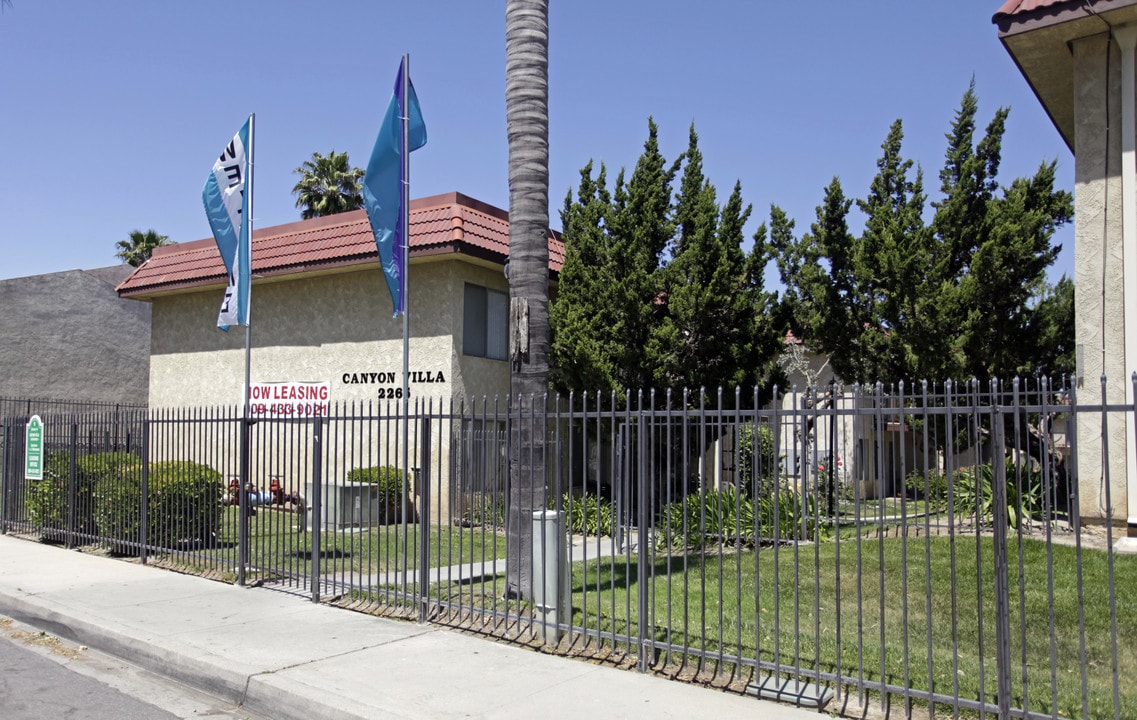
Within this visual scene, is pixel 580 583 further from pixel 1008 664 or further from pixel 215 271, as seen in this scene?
pixel 215 271

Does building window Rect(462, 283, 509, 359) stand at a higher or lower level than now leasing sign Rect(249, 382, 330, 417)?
higher

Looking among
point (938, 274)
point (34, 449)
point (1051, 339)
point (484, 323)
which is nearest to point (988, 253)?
point (938, 274)

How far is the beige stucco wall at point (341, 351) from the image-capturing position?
17.0m

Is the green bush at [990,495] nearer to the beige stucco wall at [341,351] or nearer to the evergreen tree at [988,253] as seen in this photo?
the evergreen tree at [988,253]

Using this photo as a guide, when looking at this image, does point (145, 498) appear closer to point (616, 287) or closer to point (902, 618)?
point (616, 287)

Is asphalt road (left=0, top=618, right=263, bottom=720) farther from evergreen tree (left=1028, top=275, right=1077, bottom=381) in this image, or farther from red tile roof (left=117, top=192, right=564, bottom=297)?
evergreen tree (left=1028, top=275, right=1077, bottom=381)

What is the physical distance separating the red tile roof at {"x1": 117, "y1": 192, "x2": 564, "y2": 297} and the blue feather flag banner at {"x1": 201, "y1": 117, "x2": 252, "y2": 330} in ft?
12.6

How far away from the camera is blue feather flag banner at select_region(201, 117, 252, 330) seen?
1297cm

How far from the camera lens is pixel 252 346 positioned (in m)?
19.7

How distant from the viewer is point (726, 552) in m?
12.2

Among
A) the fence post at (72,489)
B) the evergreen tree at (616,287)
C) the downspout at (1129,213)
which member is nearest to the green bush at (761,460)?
the evergreen tree at (616,287)

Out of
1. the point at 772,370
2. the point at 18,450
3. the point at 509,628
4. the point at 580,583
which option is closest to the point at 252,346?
the point at 18,450

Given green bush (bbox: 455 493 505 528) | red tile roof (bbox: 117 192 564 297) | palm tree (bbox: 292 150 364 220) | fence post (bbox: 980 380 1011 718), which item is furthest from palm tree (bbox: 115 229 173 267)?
fence post (bbox: 980 380 1011 718)

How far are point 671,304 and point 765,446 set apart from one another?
426cm
